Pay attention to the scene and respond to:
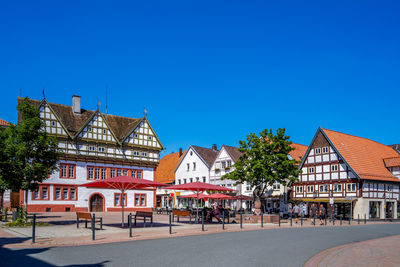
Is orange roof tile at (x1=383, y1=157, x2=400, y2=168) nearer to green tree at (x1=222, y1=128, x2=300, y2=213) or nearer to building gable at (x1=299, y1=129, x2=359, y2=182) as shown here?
building gable at (x1=299, y1=129, x2=359, y2=182)

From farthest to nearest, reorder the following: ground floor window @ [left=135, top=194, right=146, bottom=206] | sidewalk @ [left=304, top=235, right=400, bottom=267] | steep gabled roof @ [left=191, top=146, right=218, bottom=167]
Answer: steep gabled roof @ [left=191, top=146, right=218, bottom=167]
ground floor window @ [left=135, top=194, right=146, bottom=206]
sidewalk @ [left=304, top=235, right=400, bottom=267]

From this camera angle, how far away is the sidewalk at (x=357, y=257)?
11031 mm

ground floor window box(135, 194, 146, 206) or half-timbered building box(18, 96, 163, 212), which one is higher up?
half-timbered building box(18, 96, 163, 212)

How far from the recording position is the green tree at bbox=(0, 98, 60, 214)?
23.3 m

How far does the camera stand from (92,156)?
2088 inches

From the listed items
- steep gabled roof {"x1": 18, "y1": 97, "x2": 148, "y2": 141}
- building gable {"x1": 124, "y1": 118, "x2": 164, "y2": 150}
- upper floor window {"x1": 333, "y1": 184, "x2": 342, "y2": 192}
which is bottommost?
upper floor window {"x1": 333, "y1": 184, "x2": 342, "y2": 192}

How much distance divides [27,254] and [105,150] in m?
43.4

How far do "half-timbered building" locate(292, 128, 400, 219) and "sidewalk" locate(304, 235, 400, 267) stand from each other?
102 ft

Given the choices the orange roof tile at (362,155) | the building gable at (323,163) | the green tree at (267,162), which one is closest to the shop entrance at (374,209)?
the orange roof tile at (362,155)

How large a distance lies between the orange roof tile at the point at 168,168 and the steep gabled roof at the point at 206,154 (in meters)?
7.35

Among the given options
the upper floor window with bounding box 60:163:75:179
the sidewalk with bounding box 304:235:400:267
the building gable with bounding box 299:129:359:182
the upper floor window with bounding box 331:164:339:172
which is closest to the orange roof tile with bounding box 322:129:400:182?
the building gable with bounding box 299:129:359:182

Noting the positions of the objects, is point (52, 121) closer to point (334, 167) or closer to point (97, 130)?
point (97, 130)

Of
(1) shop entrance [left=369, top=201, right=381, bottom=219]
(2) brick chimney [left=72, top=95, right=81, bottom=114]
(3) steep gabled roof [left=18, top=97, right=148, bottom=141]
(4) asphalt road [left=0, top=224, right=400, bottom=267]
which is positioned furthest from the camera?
(2) brick chimney [left=72, top=95, right=81, bottom=114]

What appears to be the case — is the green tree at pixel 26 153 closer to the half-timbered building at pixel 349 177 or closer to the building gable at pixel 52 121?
the building gable at pixel 52 121
